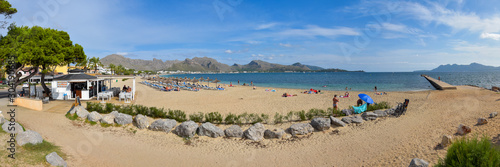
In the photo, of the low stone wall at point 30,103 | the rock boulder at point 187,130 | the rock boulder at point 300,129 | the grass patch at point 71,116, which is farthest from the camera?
the low stone wall at point 30,103

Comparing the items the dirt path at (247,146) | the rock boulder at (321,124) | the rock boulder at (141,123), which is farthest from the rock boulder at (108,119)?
the rock boulder at (321,124)

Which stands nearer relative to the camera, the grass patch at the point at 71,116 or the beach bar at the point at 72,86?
the grass patch at the point at 71,116

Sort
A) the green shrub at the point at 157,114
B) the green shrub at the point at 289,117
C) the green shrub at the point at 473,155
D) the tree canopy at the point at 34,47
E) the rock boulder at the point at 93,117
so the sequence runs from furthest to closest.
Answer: the tree canopy at the point at 34,47 → the green shrub at the point at 157,114 → the green shrub at the point at 289,117 → the rock boulder at the point at 93,117 → the green shrub at the point at 473,155

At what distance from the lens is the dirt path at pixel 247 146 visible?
616cm

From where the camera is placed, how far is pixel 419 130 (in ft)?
27.8

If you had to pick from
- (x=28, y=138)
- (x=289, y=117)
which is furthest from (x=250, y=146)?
(x=28, y=138)

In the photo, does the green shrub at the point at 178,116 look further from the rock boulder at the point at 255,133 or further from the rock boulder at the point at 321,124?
the rock boulder at the point at 321,124

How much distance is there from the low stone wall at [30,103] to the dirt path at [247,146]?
1.65 meters

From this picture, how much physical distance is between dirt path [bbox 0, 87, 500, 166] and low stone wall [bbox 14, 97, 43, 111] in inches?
65.1

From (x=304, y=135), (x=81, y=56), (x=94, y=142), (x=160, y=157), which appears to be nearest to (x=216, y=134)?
(x=160, y=157)

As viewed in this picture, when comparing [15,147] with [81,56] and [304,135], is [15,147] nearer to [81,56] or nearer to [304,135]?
[304,135]

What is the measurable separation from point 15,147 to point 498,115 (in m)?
16.7

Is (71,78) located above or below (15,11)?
below

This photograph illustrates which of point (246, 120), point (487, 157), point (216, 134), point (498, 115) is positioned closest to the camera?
point (487, 157)
